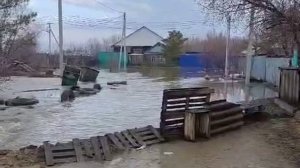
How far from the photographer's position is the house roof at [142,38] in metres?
91.8

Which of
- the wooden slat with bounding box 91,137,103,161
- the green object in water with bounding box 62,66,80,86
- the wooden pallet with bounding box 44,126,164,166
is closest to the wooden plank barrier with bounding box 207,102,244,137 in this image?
the wooden pallet with bounding box 44,126,164,166

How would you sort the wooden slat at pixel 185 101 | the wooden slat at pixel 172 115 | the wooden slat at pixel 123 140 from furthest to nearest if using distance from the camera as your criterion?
the wooden slat at pixel 185 101 < the wooden slat at pixel 172 115 < the wooden slat at pixel 123 140

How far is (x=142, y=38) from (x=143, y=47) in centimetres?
268

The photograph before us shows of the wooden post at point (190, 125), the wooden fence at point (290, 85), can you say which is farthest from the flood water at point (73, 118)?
the wooden fence at point (290, 85)

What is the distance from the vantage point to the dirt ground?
29.7ft

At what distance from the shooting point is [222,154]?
9812 mm

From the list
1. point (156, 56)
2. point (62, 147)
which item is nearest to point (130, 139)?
point (62, 147)

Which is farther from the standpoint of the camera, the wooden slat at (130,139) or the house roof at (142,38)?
the house roof at (142,38)

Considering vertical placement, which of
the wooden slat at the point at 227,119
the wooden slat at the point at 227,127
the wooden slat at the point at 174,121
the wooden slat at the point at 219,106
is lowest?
the wooden slat at the point at 227,127

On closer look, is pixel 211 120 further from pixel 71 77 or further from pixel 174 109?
pixel 71 77

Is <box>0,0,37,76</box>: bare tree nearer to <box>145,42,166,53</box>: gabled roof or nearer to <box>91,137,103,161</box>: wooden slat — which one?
<box>91,137,103,161</box>: wooden slat

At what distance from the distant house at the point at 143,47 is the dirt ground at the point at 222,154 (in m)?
69.5

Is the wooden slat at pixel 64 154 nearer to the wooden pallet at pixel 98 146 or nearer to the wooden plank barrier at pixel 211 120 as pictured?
the wooden pallet at pixel 98 146

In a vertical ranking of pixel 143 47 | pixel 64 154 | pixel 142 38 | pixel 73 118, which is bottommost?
pixel 73 118
